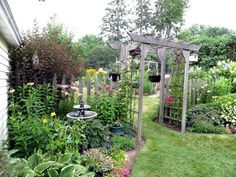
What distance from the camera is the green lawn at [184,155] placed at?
152 inches

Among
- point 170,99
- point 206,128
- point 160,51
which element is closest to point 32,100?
point 170,99

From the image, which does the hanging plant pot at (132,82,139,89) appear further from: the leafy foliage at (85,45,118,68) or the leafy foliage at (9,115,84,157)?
the leafy foliage at (85,45,118,68)

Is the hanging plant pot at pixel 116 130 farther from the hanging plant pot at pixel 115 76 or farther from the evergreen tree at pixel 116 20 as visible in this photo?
the evergreen tree at pixel 116 20

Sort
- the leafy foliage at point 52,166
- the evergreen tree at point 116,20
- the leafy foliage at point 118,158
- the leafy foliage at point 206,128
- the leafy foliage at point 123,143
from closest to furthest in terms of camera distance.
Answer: the leafy foliage at point 52,166
the leafy foliage at point 118,158
the leafy foliage at point 123,143
the leafy foliage at point 206,128
the evergreen tree at point 116,20

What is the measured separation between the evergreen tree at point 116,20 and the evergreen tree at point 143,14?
0.91 m

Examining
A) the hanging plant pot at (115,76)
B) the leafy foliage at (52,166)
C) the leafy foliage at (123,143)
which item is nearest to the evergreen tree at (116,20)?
the hanging plant pot at (115,76)

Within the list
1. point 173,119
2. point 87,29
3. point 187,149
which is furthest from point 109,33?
point 187,149

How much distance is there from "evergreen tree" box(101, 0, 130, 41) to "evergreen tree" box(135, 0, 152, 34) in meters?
0.91

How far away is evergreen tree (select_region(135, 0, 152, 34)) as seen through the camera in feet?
66.2

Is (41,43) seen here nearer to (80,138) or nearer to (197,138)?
(80,138)

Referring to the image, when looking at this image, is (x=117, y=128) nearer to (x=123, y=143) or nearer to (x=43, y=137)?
(x=123, y=143)

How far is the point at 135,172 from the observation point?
3.78m

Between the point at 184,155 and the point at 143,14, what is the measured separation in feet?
→ 56.9

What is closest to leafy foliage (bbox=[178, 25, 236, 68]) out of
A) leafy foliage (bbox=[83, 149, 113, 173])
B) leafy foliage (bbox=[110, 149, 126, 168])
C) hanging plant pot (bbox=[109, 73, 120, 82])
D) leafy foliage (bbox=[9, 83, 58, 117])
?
hanging plant pot (bbox=[109, 73, 120, 82])
